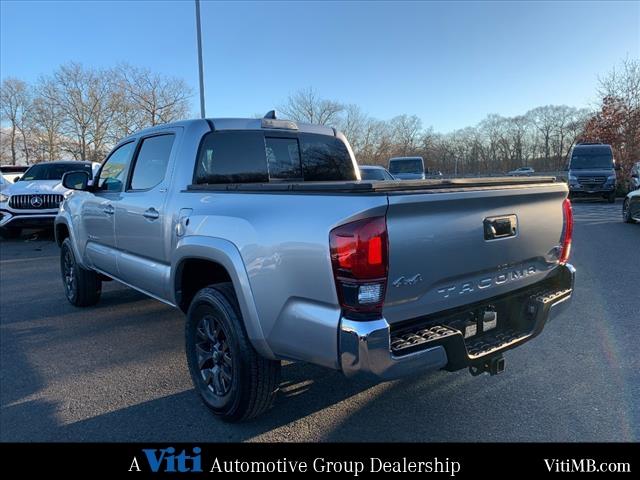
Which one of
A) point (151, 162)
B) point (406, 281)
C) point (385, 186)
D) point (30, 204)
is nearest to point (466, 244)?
point (406, 281)

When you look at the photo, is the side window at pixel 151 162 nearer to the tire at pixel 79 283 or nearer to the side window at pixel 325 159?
the side window at pixel 325 159

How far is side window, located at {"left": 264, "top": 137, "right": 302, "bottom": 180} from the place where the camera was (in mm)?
4094

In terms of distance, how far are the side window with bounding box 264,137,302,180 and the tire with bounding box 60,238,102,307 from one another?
2917 mm

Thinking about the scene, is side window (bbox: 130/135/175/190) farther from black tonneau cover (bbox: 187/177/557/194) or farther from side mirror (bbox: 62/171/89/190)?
side mirror (bbox: 62/171/89/190)

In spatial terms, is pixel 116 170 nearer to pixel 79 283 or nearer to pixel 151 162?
pixel 151 162

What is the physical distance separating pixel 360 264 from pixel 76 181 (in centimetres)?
412

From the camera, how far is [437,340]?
Answer: 2.37 m

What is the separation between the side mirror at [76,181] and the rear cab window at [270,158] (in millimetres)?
2094

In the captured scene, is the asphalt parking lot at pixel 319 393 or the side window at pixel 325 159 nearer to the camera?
the asphalt parking lot at pixel 319 393

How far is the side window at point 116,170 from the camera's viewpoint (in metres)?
4.54

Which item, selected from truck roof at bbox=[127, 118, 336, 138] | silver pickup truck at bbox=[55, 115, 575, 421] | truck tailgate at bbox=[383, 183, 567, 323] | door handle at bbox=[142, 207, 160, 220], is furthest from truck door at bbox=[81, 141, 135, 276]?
truck tailgate at bbox=[383, 183, 567, 323]

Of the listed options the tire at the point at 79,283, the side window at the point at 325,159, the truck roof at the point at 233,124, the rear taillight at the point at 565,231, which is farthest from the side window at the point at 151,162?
the rear taillight at the point at 565,231
